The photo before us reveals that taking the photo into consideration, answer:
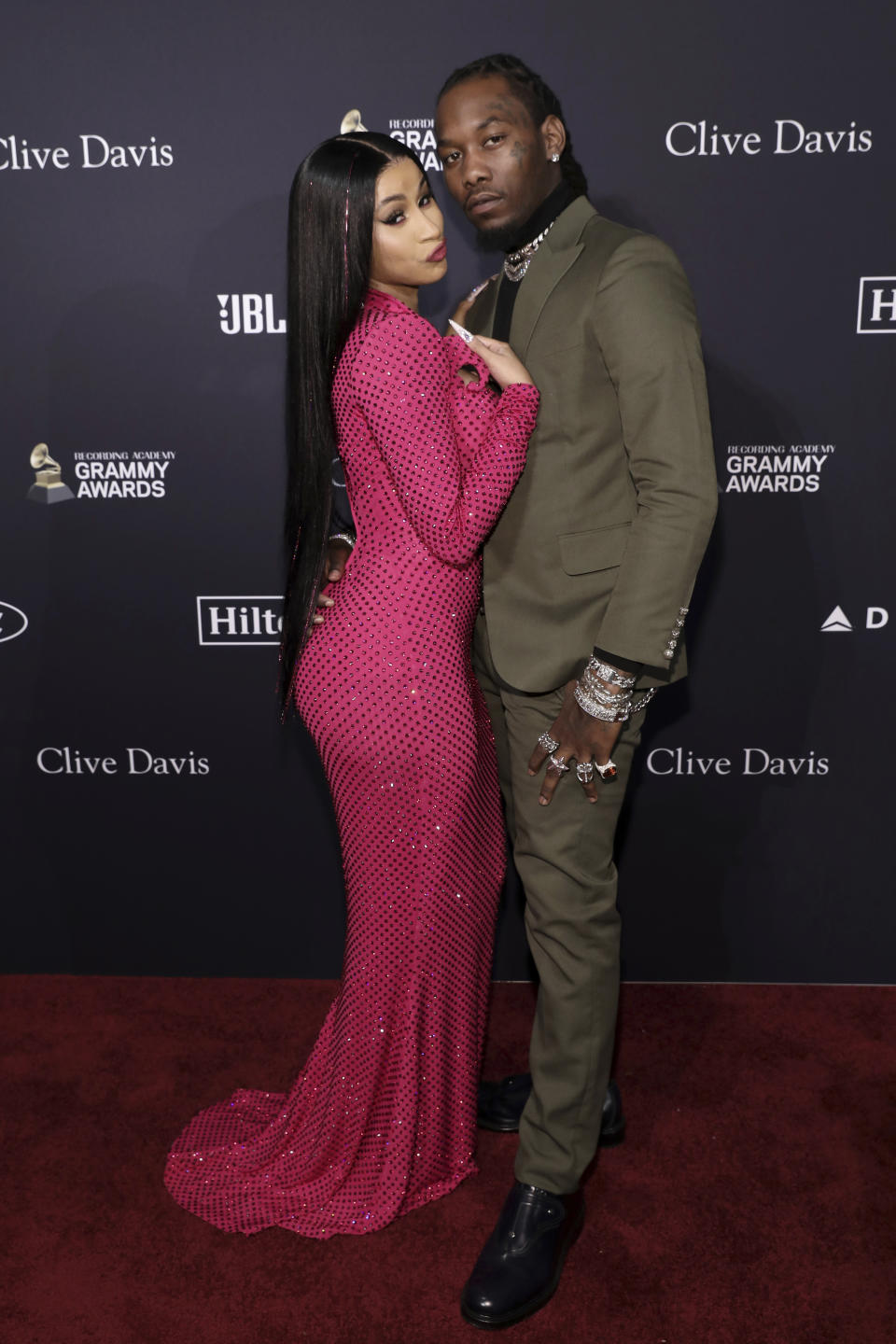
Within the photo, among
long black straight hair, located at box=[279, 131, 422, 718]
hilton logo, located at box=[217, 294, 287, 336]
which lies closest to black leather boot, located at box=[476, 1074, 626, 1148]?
long black straight hair, located at box=[279, 131, 422, 718]

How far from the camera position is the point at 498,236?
6.77 feet

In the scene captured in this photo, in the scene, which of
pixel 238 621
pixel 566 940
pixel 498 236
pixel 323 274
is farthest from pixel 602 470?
pixel 238 621

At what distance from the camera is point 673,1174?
2424 millimetres

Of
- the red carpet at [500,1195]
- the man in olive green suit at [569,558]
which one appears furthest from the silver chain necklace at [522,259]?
the red carpet at [500,1195]

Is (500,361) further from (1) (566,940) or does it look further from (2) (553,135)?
(1) (566,940)

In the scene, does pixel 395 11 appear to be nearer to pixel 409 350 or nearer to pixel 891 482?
pixel 409 350

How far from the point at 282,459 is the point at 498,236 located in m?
0.93

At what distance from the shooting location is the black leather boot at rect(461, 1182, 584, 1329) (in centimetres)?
207

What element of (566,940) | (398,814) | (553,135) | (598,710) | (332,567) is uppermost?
(553,135)

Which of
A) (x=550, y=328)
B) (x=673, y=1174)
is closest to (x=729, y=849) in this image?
(x=673, y=1174)

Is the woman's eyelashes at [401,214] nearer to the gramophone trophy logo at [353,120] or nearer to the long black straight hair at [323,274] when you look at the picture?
the long black straight hair at [323,274]

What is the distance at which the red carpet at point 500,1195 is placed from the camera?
2.08m

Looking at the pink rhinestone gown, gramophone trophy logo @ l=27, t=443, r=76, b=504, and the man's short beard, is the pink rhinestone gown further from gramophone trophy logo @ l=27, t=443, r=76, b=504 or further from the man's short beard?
gramophone trophy logo @ l=27, t=443, r=76, b=504

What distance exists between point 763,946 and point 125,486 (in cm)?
197
